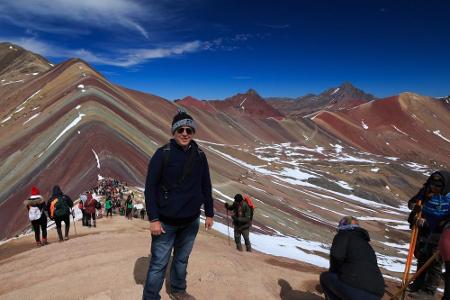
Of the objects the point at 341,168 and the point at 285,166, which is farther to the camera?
the point at 341,168

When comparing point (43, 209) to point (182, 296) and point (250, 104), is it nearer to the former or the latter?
point (182, 296)

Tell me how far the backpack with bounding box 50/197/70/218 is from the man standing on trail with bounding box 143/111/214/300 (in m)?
6.75

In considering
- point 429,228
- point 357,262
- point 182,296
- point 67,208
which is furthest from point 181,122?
point 67,208

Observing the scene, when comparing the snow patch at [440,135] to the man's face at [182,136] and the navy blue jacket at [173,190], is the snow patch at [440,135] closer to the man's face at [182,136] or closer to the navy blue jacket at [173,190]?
the navy blue jacket at [173,190]

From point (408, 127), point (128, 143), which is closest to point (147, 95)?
point (128, 143)

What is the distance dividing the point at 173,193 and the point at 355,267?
263cm

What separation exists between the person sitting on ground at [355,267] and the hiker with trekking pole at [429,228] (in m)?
1.55

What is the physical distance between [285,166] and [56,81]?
143ft

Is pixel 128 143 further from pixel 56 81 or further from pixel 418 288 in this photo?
pixel 56 81

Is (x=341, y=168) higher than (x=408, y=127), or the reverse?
(x=408, y=127)

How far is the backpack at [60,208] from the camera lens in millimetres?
11151

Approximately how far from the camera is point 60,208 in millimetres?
11227

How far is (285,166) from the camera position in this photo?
73.9 meters

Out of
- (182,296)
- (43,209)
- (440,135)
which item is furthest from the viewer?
(440,135)
